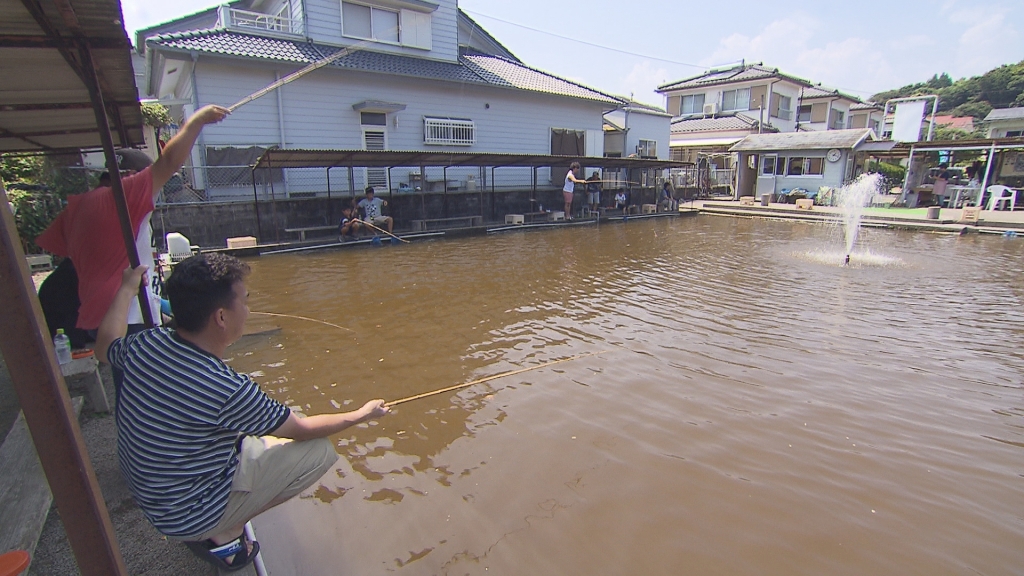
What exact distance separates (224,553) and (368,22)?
19.1 metres

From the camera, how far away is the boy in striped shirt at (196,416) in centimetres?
198

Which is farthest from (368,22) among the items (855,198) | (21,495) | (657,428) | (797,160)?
(855,198)

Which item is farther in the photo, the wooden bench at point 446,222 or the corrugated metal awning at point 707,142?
the corrugated metal awning at point 707,142

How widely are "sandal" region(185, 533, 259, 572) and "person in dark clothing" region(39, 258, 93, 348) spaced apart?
2131mm

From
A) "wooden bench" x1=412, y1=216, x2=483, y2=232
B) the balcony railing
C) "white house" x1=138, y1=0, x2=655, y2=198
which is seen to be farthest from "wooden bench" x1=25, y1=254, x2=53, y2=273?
the balcony railing

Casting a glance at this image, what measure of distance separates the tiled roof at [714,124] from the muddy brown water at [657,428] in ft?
85.3

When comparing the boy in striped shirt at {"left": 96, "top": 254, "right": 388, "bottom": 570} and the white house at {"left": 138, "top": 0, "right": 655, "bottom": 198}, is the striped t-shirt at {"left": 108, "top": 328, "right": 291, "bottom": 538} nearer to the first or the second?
the boy in striped shirt at {"left": 96, "top": 254, "right": 388, "bottom": 570}

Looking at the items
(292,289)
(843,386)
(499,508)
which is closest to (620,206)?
(292,289)

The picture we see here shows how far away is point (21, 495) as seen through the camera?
8.95ft

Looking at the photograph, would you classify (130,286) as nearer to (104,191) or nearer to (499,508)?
(104,191)

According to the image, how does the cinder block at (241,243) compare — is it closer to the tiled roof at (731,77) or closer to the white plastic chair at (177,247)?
the white plastic chair at (177,247)

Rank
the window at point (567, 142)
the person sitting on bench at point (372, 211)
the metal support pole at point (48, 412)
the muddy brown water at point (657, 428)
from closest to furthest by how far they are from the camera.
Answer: the metal support pole at point (48, 412), the muddy brown water at point (657, 428), the person sitting on bench at point (372, 211), the window at point (567, 142)

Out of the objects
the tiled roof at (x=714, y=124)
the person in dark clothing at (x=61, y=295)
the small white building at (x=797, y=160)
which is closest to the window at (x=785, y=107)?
the tiled roof at (x=714, y=124)

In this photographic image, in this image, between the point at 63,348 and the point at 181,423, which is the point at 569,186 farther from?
the point at 181,423
